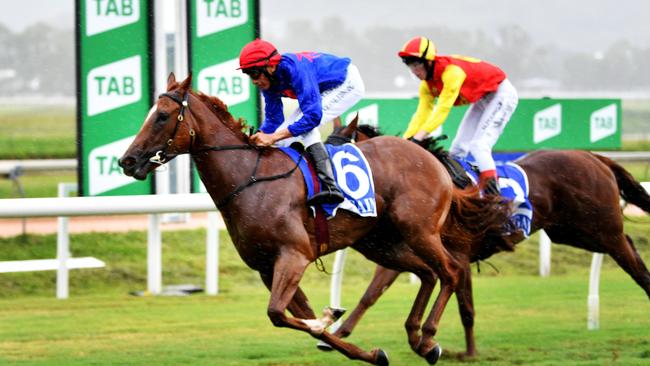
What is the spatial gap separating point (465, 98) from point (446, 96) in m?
0.35

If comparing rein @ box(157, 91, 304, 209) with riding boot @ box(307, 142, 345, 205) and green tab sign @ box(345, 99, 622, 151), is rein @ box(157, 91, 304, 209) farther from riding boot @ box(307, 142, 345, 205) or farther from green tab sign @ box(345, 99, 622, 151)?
green tab sign @ box(345, 99, 622, 151)

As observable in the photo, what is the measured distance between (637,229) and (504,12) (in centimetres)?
1555

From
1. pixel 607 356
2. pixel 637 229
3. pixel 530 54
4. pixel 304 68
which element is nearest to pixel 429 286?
pixel 607 356

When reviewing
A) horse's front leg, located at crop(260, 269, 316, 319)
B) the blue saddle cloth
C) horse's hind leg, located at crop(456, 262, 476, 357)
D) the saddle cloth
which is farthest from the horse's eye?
the blue saddle cloth

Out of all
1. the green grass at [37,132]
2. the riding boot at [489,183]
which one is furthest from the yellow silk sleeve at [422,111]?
the green grass at [37,132]

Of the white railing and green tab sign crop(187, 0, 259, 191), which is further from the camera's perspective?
green tab sign crop(187, 0, 259, 191)

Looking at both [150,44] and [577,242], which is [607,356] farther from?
[150,44]

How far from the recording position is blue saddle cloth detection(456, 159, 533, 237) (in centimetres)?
636

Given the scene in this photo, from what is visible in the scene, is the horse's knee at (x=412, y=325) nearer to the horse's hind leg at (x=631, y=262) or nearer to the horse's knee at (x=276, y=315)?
Result: the horse's knee at (x=276, y=315)

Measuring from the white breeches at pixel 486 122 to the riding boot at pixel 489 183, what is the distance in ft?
0.53

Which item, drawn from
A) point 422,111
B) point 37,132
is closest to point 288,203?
point 422,111

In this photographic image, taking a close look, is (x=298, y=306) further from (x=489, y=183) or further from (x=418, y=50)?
(x=418, y=50)

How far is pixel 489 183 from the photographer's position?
629 cm

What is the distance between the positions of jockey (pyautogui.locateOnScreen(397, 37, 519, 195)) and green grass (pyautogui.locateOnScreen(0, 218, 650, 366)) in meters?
1.05
